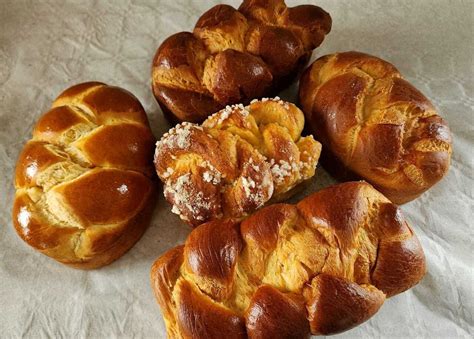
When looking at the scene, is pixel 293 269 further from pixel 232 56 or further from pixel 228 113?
pixel 232 56

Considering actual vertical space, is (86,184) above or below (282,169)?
below

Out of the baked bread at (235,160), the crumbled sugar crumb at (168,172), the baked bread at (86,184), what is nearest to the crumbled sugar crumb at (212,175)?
the baked bread at (235,160)

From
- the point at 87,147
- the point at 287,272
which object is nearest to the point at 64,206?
the point at 87,147

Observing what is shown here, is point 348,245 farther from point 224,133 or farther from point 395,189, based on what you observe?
point 224,133

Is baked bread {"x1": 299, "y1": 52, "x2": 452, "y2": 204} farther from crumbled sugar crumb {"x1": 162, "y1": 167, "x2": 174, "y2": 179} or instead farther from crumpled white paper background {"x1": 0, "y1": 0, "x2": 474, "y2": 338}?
crumbled sugar crumb {"x1": 162, "y1": 167, "x2": 174, "y2": 179}

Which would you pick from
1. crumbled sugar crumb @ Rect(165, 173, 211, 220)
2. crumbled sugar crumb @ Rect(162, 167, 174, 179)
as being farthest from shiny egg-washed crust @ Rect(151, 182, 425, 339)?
crumbled sugar crumb @ Rect(162, 167, 174, 179)

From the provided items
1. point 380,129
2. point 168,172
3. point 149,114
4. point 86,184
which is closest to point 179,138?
point 168,172
